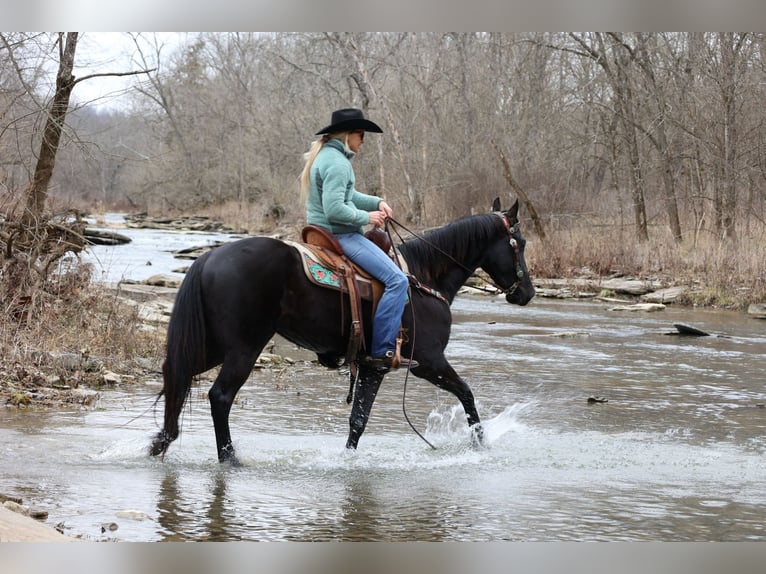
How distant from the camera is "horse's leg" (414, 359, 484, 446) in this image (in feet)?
24.0

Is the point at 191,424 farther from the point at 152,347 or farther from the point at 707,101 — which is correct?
the point at 707,101

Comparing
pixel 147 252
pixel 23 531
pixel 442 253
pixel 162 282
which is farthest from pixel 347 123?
pixel 147 252

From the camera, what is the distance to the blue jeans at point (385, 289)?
6.96m

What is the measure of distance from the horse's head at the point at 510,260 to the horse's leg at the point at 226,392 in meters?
2.45

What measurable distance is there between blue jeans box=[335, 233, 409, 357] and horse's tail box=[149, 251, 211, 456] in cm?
117

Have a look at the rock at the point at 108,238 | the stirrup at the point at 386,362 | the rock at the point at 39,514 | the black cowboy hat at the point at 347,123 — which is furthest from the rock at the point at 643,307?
the rock at the point at 108,238

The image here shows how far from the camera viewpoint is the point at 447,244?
7.76 m

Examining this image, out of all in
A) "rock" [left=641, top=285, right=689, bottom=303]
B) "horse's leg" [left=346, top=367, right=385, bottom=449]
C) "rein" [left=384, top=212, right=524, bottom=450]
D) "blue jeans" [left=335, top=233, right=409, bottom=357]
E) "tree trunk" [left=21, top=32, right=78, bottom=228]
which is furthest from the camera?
"rock" [left=641, top=285, right=689, bottom=303]

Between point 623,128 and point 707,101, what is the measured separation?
189 inches

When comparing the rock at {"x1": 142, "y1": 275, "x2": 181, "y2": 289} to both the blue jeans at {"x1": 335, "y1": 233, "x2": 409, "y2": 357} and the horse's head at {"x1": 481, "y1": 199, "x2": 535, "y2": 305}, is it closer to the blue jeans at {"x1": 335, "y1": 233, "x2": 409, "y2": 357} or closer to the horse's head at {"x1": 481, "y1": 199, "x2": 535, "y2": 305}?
the horse's head at {"x1": 481, "y1": 199, "x2": 535, "y2": 305}

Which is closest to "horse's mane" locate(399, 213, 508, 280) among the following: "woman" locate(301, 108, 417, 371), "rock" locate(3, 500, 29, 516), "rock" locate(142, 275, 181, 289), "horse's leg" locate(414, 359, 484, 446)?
"woman" locate(301, 108, 417, 371)

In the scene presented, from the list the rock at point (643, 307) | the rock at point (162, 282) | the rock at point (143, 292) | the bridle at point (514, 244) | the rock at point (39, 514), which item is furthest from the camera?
the rock at point (643, 307)

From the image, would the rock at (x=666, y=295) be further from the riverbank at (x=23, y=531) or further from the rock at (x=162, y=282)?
the riverbank at (x=23, y=531)

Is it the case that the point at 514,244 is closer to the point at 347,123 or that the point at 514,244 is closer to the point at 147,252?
the point at 347,123
